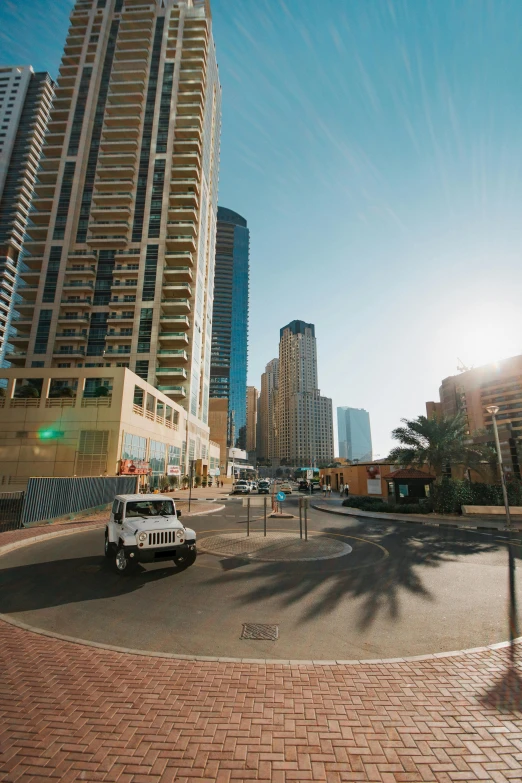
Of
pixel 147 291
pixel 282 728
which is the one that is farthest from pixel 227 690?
pixel 147 291

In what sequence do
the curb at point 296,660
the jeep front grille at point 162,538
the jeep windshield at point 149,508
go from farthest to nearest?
the jeep windshield at point 149,508 → the jeep front grille at point 162,538 → the curb at point 296,660

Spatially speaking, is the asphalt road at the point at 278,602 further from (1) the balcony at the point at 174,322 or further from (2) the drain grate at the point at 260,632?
(1) the balcony at the point at 174,322

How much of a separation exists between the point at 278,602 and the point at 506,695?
396 centimetres

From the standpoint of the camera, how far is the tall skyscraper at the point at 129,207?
55906 mm

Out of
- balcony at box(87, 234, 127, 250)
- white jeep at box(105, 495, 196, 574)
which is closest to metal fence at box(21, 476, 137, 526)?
white jeep at box(105, 495, 196, 574)

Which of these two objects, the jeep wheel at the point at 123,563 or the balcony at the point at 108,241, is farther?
the balcony at the point at 108,241

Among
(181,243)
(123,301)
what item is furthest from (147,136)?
(123,301)

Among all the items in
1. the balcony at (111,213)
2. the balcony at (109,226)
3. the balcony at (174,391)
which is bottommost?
the balcony at (174,391)

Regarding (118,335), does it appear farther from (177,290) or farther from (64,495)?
(64,495)

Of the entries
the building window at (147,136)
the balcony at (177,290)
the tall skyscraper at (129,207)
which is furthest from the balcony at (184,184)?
the balcony at (177,290)

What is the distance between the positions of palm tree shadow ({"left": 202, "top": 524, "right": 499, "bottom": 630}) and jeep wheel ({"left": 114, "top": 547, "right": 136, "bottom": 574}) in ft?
6.91

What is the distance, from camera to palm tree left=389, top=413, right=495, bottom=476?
977 inches

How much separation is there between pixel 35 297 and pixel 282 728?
226 ft

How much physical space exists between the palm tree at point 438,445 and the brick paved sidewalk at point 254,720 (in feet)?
73.2
